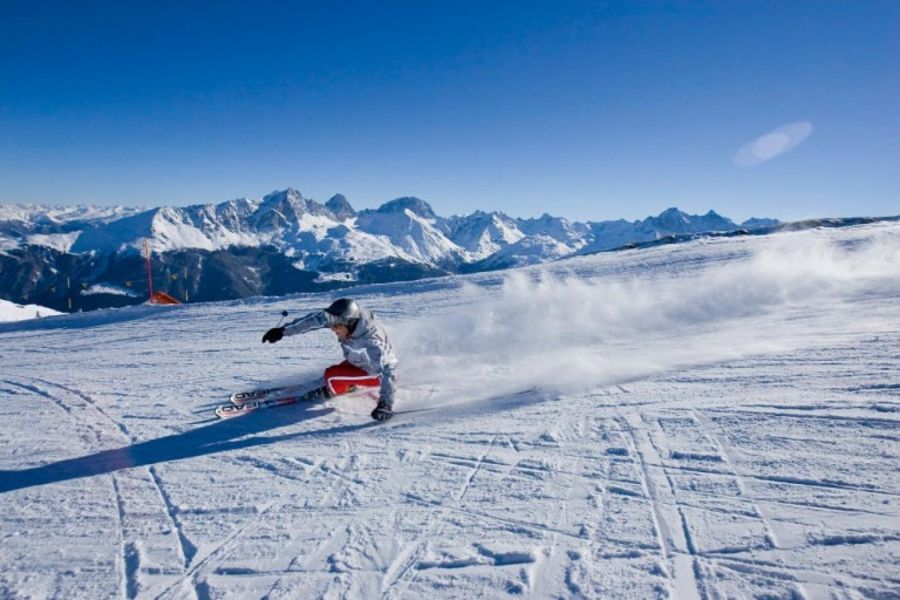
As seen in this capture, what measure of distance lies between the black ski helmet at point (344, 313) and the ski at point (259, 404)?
1423 millimetres

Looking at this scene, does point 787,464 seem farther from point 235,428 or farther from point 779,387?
point 235,428

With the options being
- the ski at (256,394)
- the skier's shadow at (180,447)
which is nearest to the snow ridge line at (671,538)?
the skier's shadow at (180,447)

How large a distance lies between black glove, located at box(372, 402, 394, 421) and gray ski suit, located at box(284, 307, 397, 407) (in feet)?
0.17

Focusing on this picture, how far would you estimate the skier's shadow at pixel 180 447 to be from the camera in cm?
540

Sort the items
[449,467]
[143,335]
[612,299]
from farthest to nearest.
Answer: [143,335] < [612,299] < [449,467]

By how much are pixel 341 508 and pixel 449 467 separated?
1211 millimetres

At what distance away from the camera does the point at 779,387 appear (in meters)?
6.44

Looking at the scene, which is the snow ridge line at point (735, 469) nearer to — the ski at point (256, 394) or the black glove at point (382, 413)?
the black glove at point (382, 413)

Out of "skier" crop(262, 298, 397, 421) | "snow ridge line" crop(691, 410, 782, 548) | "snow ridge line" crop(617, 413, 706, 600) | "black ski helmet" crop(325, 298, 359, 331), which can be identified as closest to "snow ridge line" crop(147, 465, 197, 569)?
"skier" crop(262, 298, 397, 421)

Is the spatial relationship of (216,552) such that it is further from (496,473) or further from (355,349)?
(355,349)

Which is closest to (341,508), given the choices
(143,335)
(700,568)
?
(700,568)

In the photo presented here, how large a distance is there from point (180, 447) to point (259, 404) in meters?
1.50

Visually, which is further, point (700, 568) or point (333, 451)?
point (333, 451)

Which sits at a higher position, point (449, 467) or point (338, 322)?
point (338, 322)
